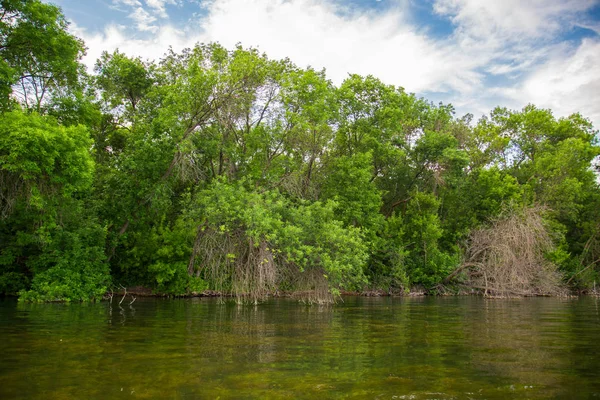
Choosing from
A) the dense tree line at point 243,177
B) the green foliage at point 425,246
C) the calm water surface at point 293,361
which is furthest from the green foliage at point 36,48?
the green foliage at point 425,246

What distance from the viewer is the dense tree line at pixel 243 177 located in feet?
72.9

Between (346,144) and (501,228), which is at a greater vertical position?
(346,144)

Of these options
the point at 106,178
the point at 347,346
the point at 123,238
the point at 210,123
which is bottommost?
the point at 347,346

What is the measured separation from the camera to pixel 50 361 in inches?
306

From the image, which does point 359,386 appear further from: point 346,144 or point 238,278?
point 346,144

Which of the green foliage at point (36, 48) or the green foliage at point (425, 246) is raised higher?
the green foliage at point (36, 48)

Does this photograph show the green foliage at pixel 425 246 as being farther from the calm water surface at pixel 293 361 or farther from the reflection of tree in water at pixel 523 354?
the calm water surface at pixel 293 361

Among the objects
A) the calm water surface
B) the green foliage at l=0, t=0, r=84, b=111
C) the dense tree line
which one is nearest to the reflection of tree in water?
the calm water surface

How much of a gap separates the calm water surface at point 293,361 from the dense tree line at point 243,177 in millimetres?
9018

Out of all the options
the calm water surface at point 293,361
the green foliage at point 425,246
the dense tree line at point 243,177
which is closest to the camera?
the calm water surface at point 293,361

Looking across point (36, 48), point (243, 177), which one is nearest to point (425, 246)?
point (243, 177)

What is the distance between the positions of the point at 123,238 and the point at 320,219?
1337cm

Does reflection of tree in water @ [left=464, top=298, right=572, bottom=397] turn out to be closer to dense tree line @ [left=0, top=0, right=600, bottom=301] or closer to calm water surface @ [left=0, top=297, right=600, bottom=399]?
calm water surface @ [left=0, top=297, right=600, bottom=399]

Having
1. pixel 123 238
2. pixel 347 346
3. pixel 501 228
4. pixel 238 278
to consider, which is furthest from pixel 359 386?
pixel 501 228
